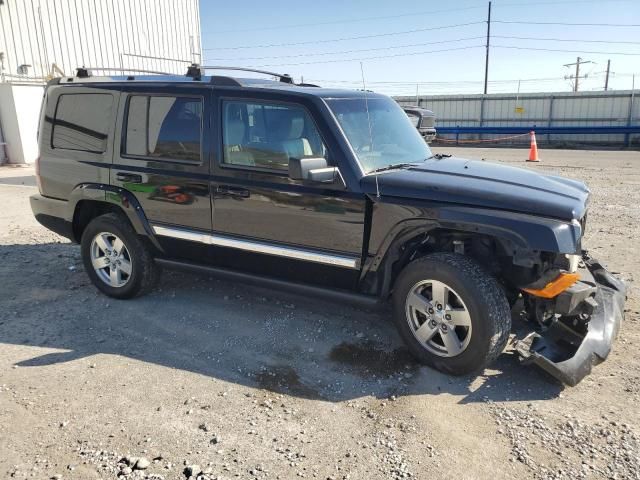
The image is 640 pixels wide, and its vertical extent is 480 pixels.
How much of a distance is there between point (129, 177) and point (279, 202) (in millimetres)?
1582

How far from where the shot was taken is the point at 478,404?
11.3ft

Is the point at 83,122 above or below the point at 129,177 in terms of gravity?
above

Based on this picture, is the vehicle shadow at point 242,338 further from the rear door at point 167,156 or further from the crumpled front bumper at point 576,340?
the rear door at point 167,156

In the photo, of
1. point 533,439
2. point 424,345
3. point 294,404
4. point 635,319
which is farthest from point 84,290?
point 635,319

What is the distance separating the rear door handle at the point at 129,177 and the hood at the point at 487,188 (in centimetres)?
215

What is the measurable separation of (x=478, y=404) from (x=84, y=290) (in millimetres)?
4020

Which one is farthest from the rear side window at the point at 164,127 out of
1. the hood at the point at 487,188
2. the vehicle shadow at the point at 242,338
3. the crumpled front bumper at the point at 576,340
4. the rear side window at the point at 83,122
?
the crumpled front bumper at the point at 576,340

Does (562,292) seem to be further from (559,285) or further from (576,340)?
(576,340)

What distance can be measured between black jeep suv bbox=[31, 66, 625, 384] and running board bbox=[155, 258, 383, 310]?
15mm

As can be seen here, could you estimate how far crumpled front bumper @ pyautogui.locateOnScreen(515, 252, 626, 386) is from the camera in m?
3.46

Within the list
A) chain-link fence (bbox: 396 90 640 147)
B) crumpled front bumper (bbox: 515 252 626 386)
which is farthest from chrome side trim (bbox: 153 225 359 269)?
chain-link fence (bbox: 396 90 640 147)

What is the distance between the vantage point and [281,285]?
4.32 metres

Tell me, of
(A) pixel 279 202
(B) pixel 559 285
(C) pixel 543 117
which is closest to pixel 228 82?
(A) pixel 279 202

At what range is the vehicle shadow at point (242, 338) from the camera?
368 cm
